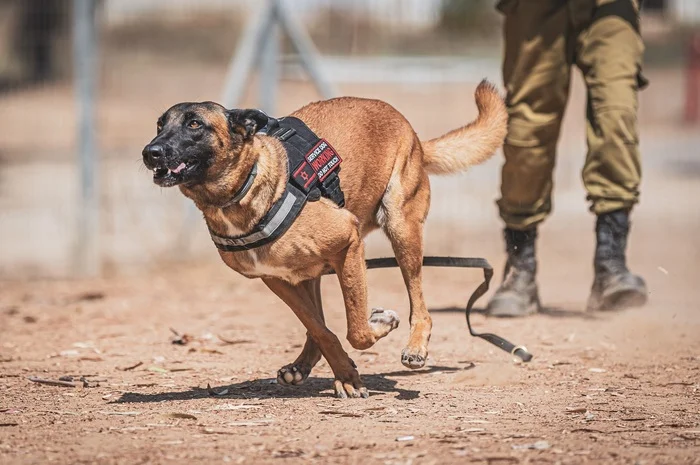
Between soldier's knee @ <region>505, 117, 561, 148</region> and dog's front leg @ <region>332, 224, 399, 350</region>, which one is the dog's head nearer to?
dog's front leg @ <region>332, 224, 399, 350</region>

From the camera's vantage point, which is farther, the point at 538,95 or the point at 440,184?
the point at 440,184

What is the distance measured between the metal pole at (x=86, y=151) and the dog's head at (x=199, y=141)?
4380mm

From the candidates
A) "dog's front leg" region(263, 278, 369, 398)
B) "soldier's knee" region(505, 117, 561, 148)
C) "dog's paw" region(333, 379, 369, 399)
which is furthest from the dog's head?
"soldier's knee" region(505, 117, 561, 148)

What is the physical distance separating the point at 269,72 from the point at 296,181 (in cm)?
534

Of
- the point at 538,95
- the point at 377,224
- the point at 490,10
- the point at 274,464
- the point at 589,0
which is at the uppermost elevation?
the point at 490,10

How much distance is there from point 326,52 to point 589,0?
1134cm

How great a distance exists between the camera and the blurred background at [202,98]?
9.08m

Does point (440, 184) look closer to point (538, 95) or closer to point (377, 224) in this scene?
point (538, 95)

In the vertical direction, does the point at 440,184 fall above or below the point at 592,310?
above

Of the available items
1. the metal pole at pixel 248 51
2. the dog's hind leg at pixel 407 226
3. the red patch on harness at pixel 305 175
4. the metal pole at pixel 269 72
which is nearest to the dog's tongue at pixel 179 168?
the red patch on harness at pixel 305 175

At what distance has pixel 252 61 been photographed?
9461 millimetres

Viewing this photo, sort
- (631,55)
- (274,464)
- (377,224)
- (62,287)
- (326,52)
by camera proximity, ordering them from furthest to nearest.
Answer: (326,52), (62,287), (631,55), (377,224), (274,464)

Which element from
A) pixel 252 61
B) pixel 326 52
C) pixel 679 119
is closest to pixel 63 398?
pixel 252 61

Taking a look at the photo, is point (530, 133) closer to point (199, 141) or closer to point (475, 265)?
point (475, 265)
